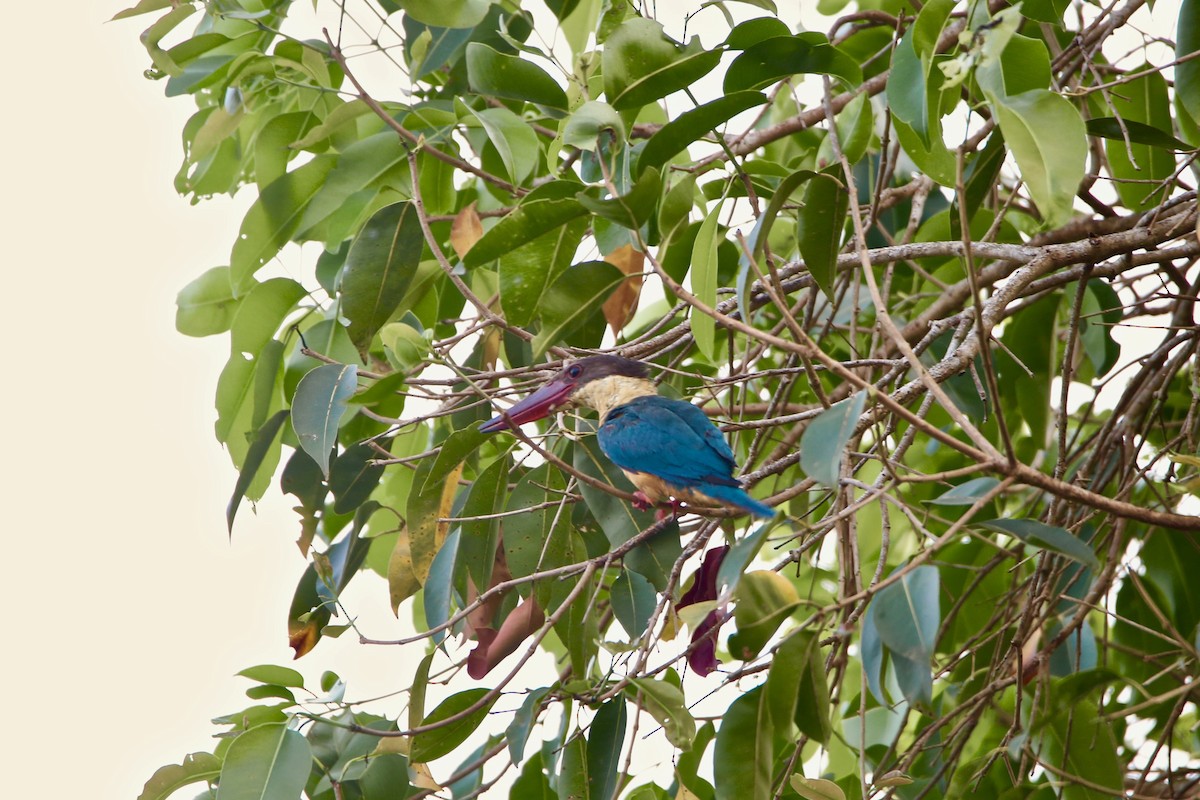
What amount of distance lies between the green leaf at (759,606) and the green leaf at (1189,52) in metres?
1.32

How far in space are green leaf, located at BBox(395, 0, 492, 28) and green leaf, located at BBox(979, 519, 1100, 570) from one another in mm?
1344

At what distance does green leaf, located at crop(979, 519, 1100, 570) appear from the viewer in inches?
60.4

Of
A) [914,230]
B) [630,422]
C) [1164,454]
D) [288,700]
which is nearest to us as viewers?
[288,700]

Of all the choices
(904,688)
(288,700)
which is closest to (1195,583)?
(904,688)

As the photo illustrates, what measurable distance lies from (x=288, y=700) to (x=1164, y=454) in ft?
5.35

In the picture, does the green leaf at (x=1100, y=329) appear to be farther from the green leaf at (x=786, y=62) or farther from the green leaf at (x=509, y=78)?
the green leaf at (x=509, y=78)

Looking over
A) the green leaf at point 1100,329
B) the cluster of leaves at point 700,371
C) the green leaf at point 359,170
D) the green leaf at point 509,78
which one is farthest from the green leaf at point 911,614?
the green leaf at point 1100,329

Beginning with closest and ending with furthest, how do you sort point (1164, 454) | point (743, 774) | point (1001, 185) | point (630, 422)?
point (743, 774) → point (1164, 454) → point (630, 422) → point (1001, 185)

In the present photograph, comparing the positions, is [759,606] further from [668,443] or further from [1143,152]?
[1143,152]

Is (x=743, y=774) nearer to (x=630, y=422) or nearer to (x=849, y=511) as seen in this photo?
(x=849, y=511)

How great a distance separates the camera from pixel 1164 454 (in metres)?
2.18

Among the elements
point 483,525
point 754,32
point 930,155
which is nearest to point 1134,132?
point 930,155

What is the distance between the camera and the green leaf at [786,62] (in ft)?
6.43

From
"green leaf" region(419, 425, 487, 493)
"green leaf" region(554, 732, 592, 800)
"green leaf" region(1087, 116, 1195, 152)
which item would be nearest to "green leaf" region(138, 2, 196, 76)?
"green leaf" region(419, 425, 487, 493)
